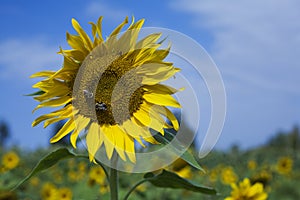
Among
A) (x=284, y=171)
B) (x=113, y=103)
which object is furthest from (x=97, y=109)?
(x=284, y=171)

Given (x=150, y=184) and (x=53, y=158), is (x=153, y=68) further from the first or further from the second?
(x=150, y=184)

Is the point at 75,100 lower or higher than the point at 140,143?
higher

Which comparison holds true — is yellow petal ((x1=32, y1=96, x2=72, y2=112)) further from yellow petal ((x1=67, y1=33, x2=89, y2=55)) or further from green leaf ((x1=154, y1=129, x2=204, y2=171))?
green leaf ((x1=154, y1=129, x2=204, y2=171))

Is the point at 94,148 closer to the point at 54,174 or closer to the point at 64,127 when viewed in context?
the point at 64,127

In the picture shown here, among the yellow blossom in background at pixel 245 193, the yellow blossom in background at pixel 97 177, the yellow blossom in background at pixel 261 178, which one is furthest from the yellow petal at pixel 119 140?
the yellow blossom in background at pixel 97 177

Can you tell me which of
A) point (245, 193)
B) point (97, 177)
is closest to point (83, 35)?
point (245, 193)

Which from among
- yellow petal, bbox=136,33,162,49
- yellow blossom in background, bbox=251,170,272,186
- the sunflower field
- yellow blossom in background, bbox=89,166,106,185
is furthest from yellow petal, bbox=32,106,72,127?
yellow blossom in background, bbox=89,166,106,185
